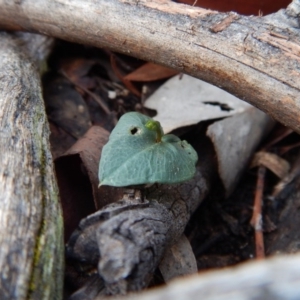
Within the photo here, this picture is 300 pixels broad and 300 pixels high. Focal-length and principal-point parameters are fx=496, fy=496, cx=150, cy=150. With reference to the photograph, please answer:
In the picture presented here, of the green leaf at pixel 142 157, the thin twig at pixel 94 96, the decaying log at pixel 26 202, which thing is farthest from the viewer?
the thin twig at pixel 94 96

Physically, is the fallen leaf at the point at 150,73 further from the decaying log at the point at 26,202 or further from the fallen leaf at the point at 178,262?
the fallen leaf at the point at 178,262

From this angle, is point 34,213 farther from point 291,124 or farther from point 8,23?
point 8,23

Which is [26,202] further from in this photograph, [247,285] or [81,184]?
[247,285]

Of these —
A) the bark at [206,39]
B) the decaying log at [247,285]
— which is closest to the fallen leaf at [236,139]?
the bark at [206,39]

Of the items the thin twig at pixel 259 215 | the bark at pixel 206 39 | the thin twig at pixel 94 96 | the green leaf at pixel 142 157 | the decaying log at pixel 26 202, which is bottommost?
the thin twig at pixel 259 215

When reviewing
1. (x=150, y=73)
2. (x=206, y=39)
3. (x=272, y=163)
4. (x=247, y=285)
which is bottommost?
(x=272, y=163)

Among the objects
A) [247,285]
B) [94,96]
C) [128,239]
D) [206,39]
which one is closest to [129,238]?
[128,239]
